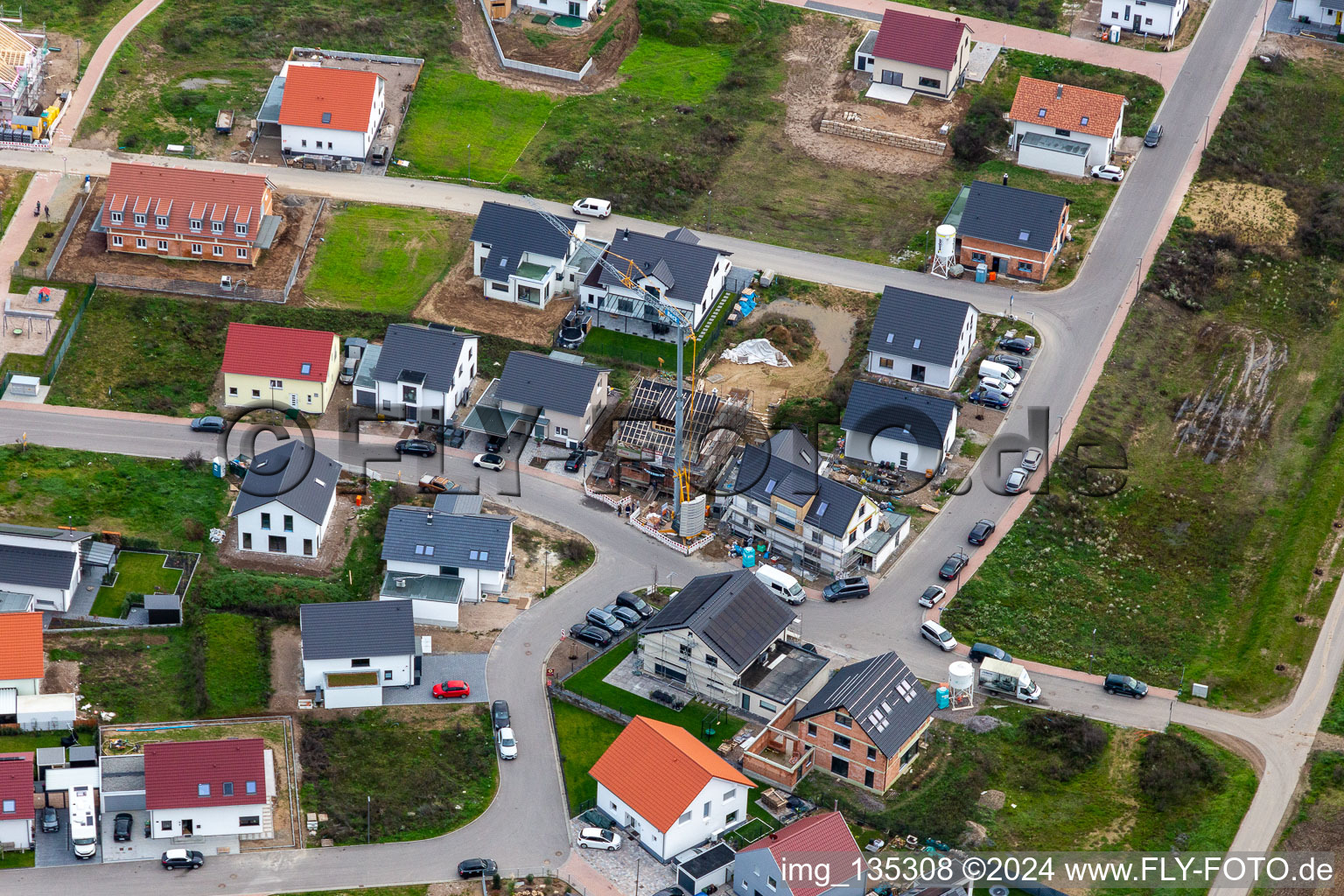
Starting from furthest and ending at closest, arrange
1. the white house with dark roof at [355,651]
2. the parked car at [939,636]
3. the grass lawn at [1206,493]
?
1. the grass lawn at [1206,493]
2. the parked car at [939,636]
3. the white house with dark roof at [355,651]

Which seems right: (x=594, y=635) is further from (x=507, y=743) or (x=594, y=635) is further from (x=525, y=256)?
(x=525, y=256)

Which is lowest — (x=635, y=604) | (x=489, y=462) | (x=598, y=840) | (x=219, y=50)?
(x=598, y=840)

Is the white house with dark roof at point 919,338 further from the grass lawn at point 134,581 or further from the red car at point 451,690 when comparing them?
the grass lawn at point 134,581

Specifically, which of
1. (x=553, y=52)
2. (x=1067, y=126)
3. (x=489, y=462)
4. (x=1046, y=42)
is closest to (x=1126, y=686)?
(x=489, y=462)

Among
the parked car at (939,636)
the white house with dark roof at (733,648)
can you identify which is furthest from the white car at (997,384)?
the white house with dark roof at (733,648)

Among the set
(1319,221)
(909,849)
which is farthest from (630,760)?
(1319,221)
